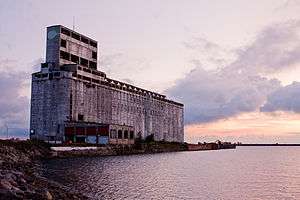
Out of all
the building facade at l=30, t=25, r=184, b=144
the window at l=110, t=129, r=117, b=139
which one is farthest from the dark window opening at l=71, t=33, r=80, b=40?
the window at l=110, t=129, r=117, b=139

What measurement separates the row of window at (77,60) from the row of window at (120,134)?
35.1m

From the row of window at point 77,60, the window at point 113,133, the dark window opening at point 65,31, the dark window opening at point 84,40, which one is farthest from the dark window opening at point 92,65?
the window at point 113,133

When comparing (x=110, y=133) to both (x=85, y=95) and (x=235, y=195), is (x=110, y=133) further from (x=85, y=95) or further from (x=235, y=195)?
(x=235, y=195)

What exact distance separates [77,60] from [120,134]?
38101mm

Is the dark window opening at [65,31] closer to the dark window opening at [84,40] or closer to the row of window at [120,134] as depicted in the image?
the dark window opening at [84,40]

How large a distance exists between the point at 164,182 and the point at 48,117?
103486 millimetres

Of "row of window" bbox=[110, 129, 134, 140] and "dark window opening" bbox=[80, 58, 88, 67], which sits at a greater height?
"dark window opening" bbox=[80, 58, 88, 67]

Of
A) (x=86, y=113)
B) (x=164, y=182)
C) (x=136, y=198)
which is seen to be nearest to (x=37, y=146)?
(x=86, y=113)

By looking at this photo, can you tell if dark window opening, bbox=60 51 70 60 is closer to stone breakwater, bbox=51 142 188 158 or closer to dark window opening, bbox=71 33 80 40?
dark window opening, bbox=71 33 80 40

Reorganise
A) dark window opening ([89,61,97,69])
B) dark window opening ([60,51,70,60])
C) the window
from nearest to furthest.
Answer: the window < dark window opening ([60,51,70,60]) < dark window opening ([89,61,97,69])

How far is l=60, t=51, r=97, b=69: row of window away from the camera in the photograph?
169m

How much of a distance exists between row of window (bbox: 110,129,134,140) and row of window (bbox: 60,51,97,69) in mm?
35111

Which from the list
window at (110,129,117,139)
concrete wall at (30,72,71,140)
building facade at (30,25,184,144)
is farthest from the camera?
concrete wall at (30,72,71,140)

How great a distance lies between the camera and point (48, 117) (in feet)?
531
